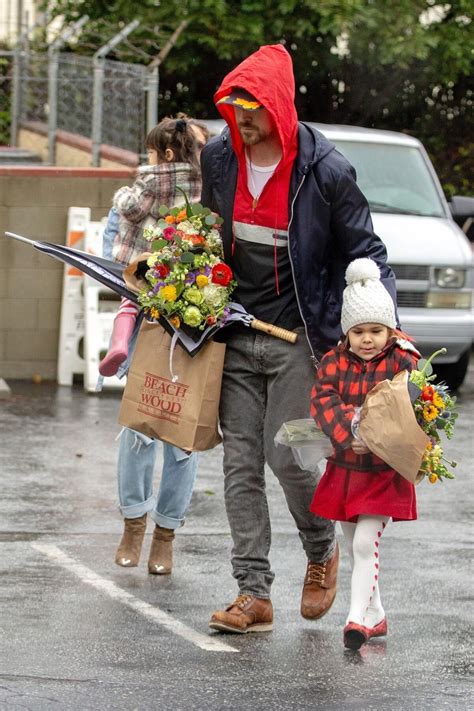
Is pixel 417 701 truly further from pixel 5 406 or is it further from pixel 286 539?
pixel 5 406

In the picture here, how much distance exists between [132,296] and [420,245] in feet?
21.9

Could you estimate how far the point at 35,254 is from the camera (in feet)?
40.3

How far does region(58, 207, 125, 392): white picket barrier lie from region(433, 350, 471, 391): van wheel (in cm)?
265

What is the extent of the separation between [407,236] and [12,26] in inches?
287

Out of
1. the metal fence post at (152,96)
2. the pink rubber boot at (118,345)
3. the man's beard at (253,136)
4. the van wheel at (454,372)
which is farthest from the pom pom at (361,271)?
the metal fence post at (152,96)

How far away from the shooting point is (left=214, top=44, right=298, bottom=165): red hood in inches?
Result: 221

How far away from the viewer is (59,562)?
691cm

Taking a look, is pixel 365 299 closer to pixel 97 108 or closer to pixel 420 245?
pixel 420 245

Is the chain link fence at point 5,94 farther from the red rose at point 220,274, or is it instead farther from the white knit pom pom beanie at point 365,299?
the white knit pom pom beanie at point 365,299

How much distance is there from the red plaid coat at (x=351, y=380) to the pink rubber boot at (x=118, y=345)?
891mm

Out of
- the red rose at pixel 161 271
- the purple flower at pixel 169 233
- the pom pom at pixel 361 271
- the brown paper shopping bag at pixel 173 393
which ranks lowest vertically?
the brown paper shopping bag at pixel 173 393

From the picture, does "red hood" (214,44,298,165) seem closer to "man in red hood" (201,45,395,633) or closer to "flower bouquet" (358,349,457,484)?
"man in red hood" (201,45,395,633)

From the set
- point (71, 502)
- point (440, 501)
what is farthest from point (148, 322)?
point (440, 501)

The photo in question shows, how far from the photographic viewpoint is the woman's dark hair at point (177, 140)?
678 cm
